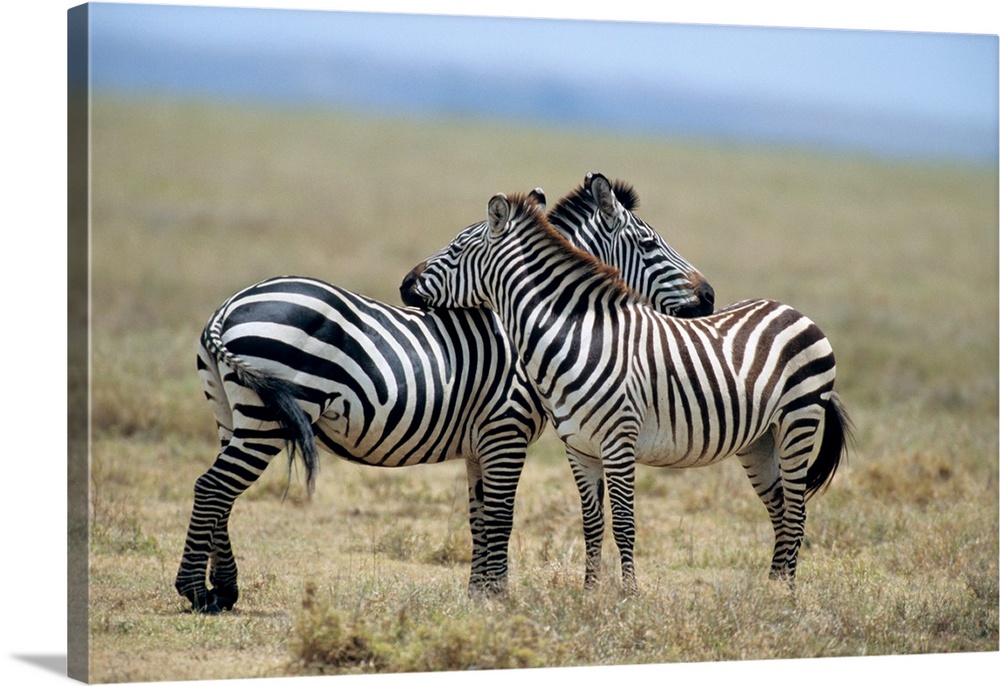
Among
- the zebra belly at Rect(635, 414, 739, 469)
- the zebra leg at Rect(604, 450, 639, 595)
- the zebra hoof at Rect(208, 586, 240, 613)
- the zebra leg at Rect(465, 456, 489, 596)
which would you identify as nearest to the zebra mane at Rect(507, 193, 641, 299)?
the zebra belly at Rect(635, 414, 739, 469)

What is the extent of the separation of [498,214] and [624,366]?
122 cm

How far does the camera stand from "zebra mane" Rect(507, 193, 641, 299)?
8.50m

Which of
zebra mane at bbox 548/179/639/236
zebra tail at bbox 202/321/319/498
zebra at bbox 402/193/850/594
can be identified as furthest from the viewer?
zebra mane at bbox 548/179/639/236

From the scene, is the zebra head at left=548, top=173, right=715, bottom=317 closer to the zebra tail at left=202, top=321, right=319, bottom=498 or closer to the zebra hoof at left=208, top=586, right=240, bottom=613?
A: the zebra tail at left=202, top=321, right=319, bottom=498

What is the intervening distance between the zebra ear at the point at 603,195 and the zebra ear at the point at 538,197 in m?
0.34

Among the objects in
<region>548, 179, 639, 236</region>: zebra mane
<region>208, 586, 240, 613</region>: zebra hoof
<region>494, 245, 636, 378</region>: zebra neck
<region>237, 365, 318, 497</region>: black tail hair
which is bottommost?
<region>208, 586, 240, 613</region>: zebra hoof

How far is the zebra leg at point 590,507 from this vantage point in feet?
27.8

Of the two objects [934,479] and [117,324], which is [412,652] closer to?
[934,479]

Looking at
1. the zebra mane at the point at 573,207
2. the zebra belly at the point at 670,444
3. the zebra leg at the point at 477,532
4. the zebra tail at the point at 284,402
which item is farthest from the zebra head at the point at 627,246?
the zebra tail at the point at 284,402

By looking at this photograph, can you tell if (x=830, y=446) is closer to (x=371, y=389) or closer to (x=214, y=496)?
(x=371, y=389)

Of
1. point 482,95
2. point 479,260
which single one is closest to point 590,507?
point 479,260

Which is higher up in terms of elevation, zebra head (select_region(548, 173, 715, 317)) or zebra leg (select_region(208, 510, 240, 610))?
zebra head (select_region(548, 173, 715, 317))

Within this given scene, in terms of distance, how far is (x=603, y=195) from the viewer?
9023 millimetres

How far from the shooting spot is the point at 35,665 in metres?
8.24
